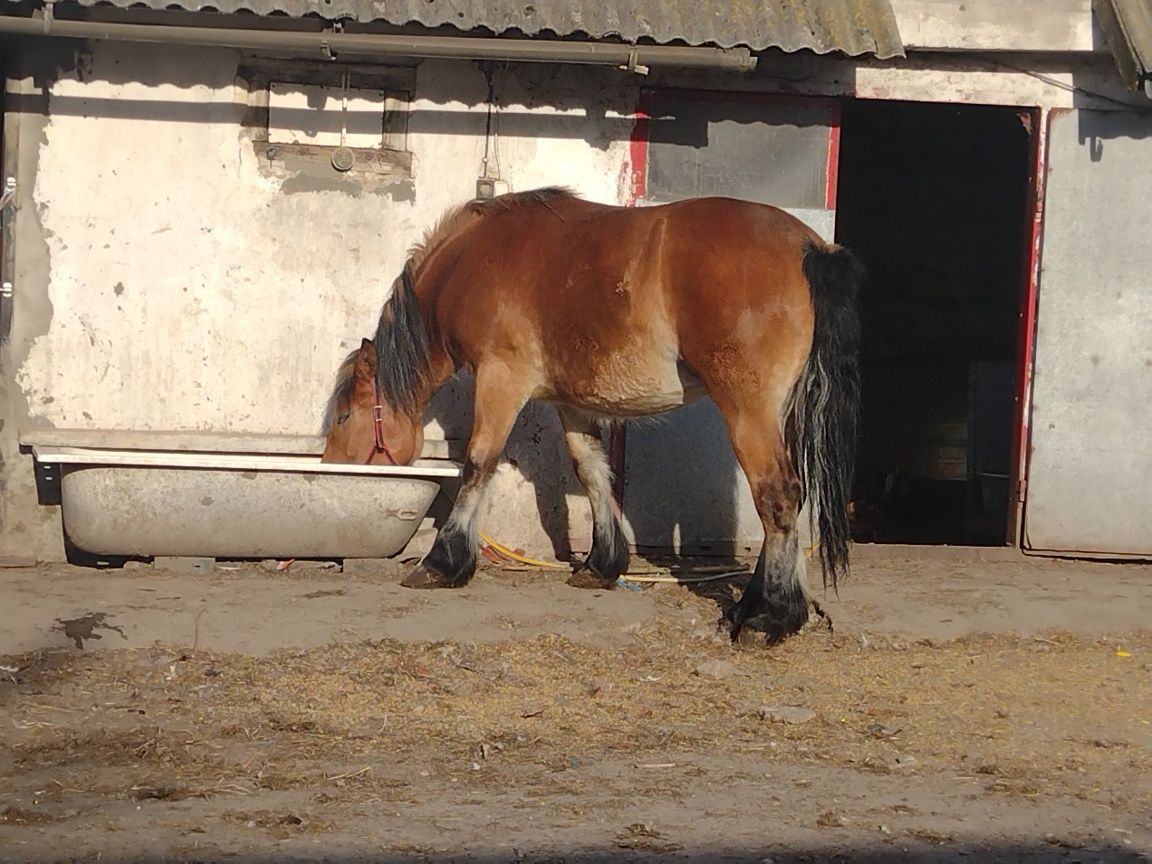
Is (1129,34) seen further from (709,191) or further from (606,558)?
(606,558)

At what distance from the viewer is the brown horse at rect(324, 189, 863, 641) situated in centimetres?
604

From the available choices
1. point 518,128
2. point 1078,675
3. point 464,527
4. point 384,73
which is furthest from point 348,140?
point 1078,675

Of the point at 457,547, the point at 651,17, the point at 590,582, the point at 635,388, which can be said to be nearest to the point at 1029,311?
the point at 651,17

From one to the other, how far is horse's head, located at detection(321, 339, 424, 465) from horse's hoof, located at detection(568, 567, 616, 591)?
1055 millimetres

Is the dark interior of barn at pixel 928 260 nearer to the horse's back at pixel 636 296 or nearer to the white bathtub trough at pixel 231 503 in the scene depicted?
the horse's back at pixel 636 296

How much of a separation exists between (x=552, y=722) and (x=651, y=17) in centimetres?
397

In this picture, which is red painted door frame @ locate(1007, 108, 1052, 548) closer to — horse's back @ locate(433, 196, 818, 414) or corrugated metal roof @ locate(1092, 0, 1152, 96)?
corrugated metal roof @ locate(1092, 0, 1152, 96)

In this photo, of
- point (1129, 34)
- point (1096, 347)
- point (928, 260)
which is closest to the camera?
point (1129, 34)

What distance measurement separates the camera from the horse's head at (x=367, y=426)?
291 inches

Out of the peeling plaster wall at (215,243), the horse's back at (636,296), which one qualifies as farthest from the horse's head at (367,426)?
the horse's back at (636,296)

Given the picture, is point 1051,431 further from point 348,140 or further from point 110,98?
point 110,98

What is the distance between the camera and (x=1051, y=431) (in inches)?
324

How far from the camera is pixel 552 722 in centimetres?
509

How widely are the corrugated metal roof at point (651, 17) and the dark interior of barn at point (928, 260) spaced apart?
167 inches
